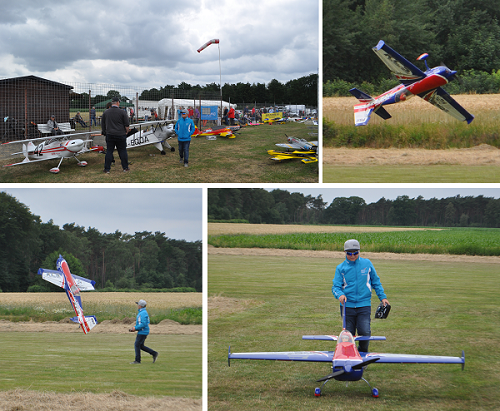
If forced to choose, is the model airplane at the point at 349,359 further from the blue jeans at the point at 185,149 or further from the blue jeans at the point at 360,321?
the blue jeans at the point at 185,149

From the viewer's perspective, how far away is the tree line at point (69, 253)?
47.6ft

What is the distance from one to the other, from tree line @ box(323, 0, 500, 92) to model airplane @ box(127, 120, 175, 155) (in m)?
4.45

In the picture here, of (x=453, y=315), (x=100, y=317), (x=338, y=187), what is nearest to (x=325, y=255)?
(x=453, y=315)

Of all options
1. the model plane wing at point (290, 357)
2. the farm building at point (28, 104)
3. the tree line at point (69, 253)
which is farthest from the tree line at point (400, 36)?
the tree line at point (69, 253)

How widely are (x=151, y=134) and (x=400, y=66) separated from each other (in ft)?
20.5

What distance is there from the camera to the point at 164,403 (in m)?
4.75

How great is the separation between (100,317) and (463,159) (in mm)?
12793

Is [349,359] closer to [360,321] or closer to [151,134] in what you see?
[360,321]

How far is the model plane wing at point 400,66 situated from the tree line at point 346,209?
1.74 meters

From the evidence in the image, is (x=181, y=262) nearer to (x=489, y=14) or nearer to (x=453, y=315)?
(x=453, y=315)

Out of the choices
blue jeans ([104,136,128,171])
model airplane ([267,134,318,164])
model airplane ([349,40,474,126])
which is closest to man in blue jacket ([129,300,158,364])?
blue jeans ([104,136,128,171])

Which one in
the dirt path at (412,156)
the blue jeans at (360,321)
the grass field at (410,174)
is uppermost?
the dirt path at (412,156)

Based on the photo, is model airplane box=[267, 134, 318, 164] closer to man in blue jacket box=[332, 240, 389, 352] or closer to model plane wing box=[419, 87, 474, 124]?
model plane wing box=[419, 87, 474, 124]

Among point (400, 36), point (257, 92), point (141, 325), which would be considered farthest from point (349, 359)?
point (257, 92)
